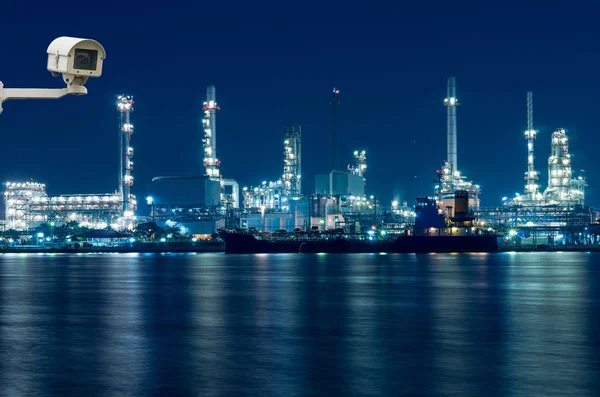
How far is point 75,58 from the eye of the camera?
210 inches

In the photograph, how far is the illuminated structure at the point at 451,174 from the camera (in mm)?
154500

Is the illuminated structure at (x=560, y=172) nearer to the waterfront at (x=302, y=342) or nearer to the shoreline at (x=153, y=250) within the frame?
the shoreline at (x=153, y=250)

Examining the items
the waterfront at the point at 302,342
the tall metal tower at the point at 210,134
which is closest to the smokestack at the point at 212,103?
A: the tall metal tower at the point at 210,134

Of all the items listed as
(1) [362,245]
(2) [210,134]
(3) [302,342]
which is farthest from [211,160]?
(3) [302,342]

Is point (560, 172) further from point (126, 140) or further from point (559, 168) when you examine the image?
point (126, 140)

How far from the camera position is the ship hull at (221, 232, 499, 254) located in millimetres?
121938

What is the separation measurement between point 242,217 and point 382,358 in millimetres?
143477

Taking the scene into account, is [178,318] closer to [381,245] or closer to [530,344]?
[530,344]

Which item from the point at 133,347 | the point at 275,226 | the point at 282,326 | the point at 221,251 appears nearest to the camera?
the point at 133,347

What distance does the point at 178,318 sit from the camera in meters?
28.3

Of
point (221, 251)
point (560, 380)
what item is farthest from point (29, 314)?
point (221, 251)

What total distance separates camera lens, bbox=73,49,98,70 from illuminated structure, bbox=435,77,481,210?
145 m

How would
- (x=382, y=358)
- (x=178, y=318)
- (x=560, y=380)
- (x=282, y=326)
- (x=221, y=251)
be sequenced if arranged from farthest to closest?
1. (x=221, y=251)
2. (x=178, y=318)
3. (x=282, y=326)
4. (x=382, y=358)
5. (x=560, y=380)

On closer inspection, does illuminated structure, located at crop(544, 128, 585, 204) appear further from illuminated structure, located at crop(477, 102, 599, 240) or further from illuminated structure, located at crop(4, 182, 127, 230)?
illuminated structure, located at crop(4, 182, 127, 230)
